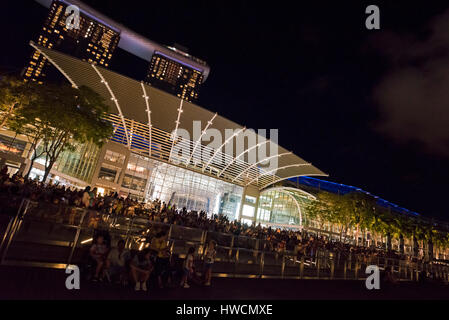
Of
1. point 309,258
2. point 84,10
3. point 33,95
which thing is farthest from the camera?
point 84,10

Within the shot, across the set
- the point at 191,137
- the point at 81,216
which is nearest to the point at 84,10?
the point at 191,137

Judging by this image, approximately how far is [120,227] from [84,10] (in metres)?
143

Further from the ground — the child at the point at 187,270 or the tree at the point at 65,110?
the tree at the point at 65,110

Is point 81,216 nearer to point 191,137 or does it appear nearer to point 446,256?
point 191,137

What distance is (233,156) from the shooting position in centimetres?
3256

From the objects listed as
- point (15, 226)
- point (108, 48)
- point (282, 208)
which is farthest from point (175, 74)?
point (15, 226)

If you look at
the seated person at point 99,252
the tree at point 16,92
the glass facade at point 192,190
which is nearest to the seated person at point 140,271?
the seated person at point 99,252

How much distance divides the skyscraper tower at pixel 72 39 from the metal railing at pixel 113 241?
112m

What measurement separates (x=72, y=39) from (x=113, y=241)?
135m

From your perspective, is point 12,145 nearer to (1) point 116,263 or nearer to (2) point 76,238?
(2) point 76,238

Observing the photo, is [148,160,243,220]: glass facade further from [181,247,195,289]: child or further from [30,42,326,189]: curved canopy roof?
[181,247,195,289]: child

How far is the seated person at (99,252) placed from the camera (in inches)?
226

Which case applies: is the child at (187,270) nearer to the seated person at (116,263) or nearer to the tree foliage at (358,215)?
the seated person at (116,263)
